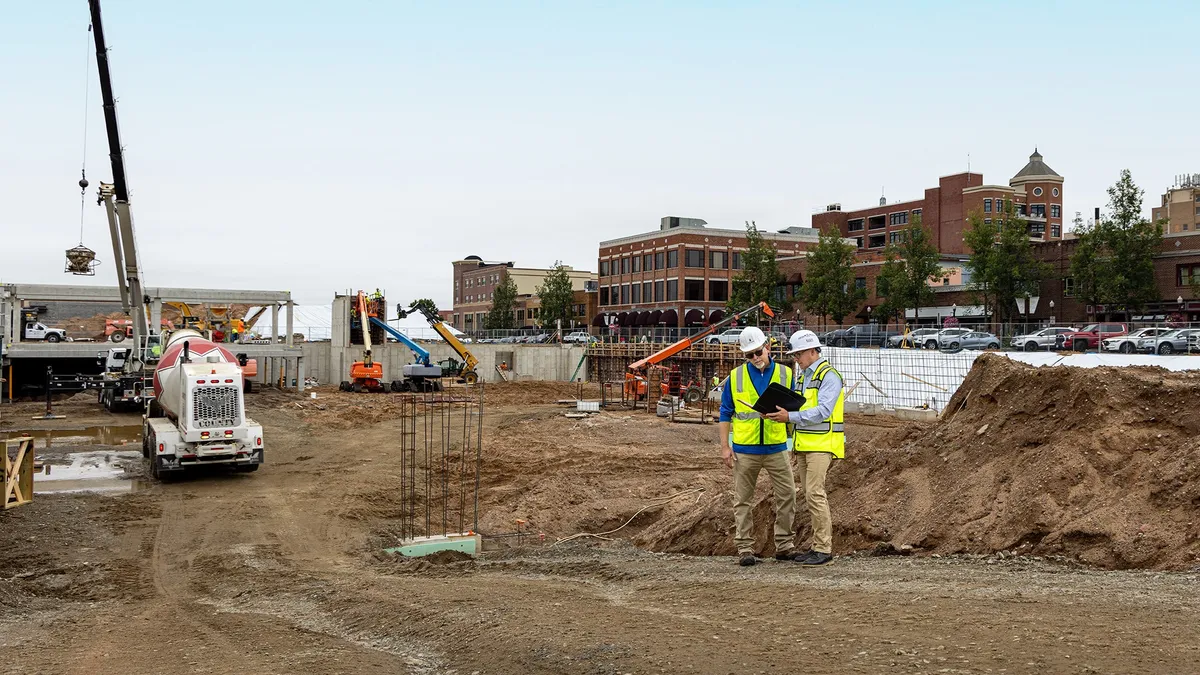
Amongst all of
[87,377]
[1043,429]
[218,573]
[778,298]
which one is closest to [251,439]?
[218,573]

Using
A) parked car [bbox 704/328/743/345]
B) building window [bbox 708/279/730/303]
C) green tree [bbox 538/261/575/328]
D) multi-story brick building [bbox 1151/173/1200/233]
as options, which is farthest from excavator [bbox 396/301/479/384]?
multi-story brick building [bbox 1151/173/1200/233]

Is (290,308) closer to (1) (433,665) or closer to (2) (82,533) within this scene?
(2) (82,533)

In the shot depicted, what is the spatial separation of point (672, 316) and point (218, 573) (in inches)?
2765

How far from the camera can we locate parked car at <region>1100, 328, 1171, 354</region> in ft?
118

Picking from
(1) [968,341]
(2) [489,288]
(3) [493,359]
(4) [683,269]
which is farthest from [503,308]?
(1) [968,341]

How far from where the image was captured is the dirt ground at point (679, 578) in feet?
19.5

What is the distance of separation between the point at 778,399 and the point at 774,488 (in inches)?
40.2

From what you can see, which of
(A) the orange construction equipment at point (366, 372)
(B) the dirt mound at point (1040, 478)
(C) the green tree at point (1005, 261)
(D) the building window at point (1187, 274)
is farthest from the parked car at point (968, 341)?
(B) the dirt mound at point (1040, 478)

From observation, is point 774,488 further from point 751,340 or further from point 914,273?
point 914,273

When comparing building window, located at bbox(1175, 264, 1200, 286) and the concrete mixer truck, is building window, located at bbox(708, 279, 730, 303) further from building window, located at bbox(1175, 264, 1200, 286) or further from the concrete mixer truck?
the concrete mixer truck

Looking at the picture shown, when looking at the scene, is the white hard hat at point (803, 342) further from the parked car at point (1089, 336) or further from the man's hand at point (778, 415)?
the parked car at point (1089, 336)

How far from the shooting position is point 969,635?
5.78 metres

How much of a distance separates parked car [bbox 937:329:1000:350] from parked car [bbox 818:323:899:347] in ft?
10.7

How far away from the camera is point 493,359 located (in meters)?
51.9
